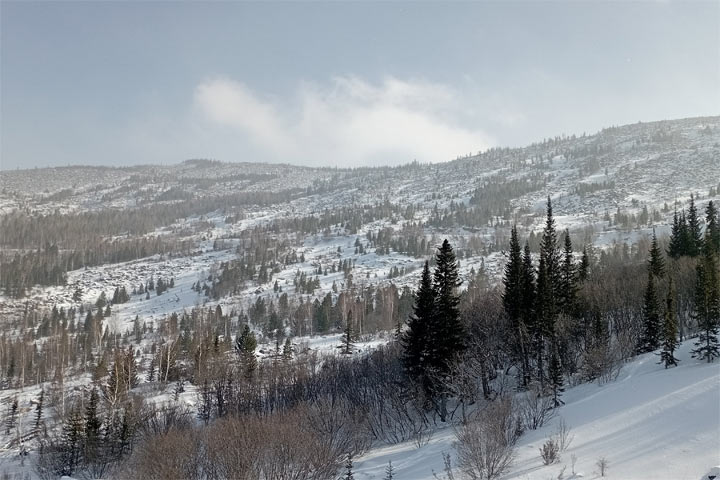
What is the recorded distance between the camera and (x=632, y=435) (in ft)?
68.5

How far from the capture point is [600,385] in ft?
112

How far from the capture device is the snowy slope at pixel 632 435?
17500 millimetres

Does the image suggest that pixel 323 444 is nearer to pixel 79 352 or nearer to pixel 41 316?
pixel 79 352

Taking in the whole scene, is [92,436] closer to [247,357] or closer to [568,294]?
[247,357]

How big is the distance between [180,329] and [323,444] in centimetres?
11281

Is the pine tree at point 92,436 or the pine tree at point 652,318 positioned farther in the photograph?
the pine tree at point 92,436

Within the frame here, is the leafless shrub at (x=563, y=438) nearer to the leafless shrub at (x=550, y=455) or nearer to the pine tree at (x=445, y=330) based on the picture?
the leafless shrub at (x=550, y=455)

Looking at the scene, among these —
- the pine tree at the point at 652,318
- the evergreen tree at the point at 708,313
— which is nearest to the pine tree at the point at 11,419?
the pine tree at the point at 652,318

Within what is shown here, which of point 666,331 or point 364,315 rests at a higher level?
point 666,331

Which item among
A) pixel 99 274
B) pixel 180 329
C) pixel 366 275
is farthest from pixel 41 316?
pixel 366 275

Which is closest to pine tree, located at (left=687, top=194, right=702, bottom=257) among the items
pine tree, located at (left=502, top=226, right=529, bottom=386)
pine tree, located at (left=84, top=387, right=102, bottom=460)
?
pine tree, located at (left=502, top=226, right=529, bottom=386)

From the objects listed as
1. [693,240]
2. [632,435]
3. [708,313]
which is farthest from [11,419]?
[693,240]

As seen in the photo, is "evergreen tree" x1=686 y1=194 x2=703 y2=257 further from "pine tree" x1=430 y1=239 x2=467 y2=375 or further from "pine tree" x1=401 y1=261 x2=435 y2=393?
"pine tree" x1=401 y1=261 x2=435 y2=393

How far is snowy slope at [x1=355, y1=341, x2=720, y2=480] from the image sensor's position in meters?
17.5
